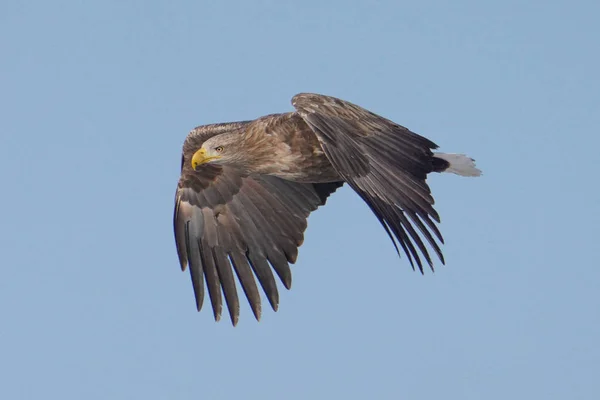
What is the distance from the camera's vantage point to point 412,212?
10.4 metres

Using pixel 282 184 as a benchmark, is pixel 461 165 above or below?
below

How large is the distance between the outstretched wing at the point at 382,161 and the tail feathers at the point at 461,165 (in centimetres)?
151

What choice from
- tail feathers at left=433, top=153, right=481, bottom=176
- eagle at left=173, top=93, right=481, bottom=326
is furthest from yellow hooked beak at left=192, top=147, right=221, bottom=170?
tail feathers at left=433, top=153, right=481, bottom=176

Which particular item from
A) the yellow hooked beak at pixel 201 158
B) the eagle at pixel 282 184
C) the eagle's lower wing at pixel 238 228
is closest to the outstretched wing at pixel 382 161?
the eagle at pixel 282 184

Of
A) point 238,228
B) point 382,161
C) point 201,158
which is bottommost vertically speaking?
point 382,161

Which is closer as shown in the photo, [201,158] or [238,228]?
[201,158]

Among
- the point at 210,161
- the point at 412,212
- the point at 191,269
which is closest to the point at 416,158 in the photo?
the point at 412,212

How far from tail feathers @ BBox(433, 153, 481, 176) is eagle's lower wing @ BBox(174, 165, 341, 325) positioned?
134cm

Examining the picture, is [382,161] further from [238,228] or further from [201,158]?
[238,228]

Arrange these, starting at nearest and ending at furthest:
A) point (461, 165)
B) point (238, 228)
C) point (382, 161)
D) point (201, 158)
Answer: point (382, 161)
point (201, 158)
point (461, 165)
point (238, 228)

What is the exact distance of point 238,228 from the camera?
13.7 metres

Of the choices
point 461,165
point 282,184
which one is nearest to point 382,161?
point 461,165

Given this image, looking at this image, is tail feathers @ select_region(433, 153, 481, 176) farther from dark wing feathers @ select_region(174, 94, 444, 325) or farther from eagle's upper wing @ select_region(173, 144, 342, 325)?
eagle's upper wing @ select_region(173, 144, 342, 325)

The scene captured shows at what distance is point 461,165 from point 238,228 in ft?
8.72
